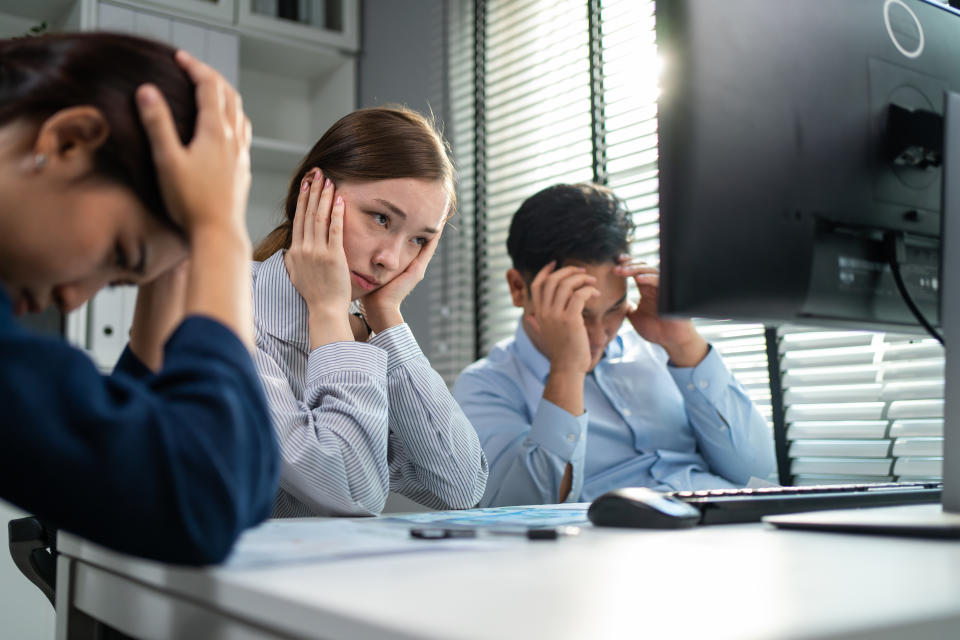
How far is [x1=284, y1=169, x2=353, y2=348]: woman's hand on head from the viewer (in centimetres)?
116

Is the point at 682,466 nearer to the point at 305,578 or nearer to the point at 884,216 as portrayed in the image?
the point at 884,216

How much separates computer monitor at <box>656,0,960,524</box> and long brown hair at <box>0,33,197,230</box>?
0.40m

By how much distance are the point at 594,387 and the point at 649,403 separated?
124 millimetres

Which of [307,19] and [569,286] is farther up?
[307,19]

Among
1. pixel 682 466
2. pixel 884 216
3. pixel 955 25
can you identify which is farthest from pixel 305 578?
pixel 682 466

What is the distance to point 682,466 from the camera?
162 centimetres

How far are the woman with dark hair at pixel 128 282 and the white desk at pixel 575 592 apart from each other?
0.21 feet

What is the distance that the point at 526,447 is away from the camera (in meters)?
1.52

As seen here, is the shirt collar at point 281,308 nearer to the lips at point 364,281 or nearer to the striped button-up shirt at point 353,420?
the striped button-up shirt at point 353,420

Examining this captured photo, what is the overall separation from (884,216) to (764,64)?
195mm

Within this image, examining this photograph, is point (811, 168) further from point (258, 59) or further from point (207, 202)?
point (258, 59)

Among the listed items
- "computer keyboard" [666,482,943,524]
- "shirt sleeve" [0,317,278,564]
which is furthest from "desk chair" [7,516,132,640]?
"computer keyboard" [666,482,943,524]

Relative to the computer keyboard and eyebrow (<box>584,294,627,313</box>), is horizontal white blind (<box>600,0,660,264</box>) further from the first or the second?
the computer keyboard

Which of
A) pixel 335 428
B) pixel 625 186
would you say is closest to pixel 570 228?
pixel 625 186
